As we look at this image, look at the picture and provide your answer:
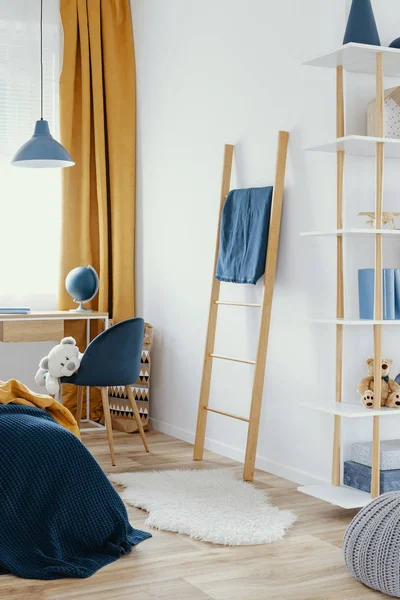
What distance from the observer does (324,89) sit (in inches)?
157

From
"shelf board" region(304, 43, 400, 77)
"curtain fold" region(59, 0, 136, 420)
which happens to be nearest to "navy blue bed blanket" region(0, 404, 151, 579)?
"shelf board" region(304, 43, 400, 77)

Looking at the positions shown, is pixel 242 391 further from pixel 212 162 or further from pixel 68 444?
pixel 68 444

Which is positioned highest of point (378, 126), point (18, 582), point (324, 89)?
point (324, 89)

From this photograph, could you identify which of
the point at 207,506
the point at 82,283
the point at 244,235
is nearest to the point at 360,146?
the point at 244,235

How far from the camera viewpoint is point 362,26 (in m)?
3.56

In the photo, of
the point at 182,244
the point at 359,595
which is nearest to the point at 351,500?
the point at 359,595

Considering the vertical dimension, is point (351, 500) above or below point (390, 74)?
below

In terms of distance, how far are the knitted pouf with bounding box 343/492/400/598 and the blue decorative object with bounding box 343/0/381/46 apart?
74.2 inches

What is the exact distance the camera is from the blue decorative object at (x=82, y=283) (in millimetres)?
5434

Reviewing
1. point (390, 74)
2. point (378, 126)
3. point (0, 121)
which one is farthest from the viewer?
point (0, 121)

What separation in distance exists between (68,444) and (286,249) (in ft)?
5.53

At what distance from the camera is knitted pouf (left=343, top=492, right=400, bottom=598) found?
2674mm

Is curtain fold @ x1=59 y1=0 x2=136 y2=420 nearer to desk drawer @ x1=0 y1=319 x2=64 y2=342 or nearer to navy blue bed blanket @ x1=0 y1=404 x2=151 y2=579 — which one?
desk drawer @ x1=0 y1=319 x2=64 y2=342

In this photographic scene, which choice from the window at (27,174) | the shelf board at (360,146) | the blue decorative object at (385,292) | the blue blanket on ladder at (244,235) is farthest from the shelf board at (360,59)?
the window at (27,174)
